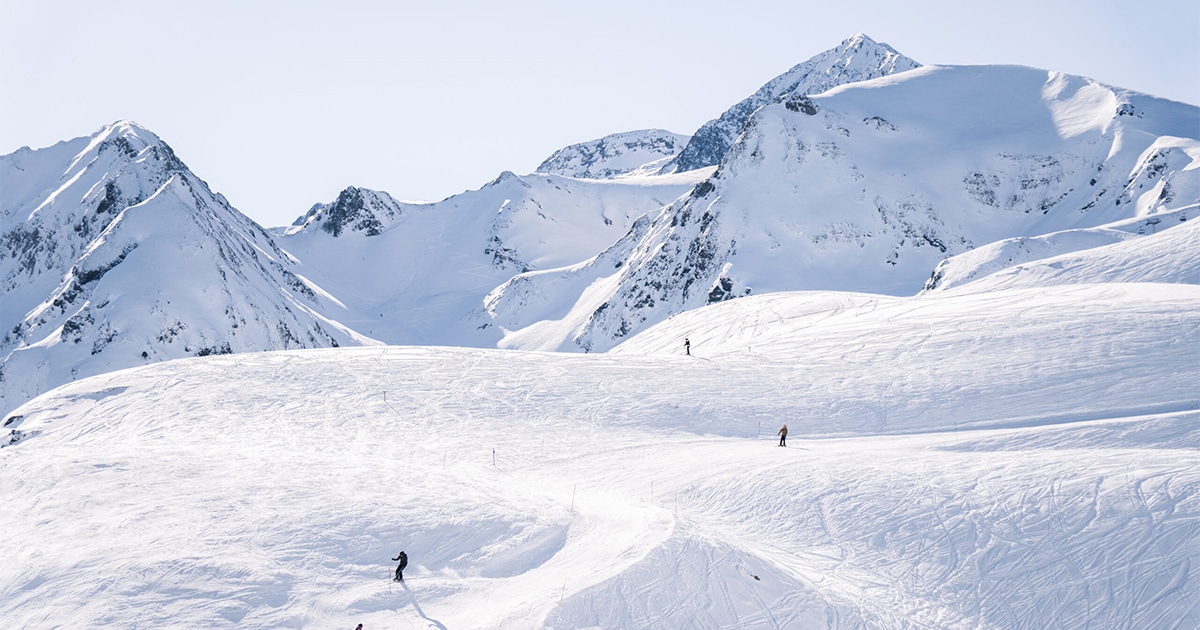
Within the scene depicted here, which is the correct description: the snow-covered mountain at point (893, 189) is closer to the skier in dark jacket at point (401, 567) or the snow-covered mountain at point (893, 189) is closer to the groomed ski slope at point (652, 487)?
the groomed ski slope at point (652, 487)

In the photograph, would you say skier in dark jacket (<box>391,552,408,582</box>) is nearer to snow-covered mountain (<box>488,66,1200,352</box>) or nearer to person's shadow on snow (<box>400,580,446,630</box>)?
person's shadow on snow (<box>400,580,446,630</box>)

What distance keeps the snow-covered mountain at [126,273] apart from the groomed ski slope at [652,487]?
6858 centimetres

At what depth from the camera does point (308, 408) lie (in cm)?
4266

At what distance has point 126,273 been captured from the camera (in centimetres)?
12069

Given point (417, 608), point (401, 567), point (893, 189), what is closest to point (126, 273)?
point (893, 189)

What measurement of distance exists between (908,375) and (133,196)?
151m

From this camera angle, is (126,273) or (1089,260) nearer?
(1089,260)

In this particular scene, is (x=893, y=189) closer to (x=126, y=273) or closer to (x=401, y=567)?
(x=401, y=567)

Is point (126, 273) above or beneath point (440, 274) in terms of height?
above

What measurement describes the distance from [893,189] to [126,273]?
101689 millimetres

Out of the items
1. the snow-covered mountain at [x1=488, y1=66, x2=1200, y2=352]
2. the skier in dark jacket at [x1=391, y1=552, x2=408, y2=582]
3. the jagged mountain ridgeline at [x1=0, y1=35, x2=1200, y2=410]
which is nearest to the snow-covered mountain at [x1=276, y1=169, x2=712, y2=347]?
the jagged mountain ridgeline at [x1=0, y1=35, x2=1200, y2=410]

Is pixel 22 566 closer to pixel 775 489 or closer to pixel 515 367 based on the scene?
pixel 775 489

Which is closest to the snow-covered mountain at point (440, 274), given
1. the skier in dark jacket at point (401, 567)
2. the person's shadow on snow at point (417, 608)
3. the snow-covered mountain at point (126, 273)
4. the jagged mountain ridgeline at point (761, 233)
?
the jagged mountain ridgeline at point (761, 233)

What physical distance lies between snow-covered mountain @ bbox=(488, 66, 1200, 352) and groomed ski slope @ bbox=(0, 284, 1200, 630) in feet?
178
